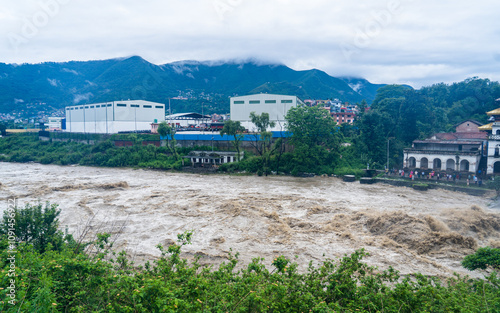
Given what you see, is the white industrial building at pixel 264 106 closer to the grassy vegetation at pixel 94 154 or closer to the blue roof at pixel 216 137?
the blue roof at pixel 216 137

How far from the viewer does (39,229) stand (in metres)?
9.30

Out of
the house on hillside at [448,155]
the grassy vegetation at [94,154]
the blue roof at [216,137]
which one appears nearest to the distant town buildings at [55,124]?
the grassy vegetation at [94,154]

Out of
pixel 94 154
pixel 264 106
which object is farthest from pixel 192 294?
pixel 264 106

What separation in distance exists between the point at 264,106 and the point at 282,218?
3245cm

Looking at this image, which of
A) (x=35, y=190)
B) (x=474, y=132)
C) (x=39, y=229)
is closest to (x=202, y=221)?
(x=39, y=229)

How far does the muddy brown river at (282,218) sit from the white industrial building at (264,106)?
2016 centimetres

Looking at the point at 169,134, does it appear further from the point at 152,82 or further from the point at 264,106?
the point at 152,82

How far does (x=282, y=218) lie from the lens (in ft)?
57.2

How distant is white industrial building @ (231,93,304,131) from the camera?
47.0m

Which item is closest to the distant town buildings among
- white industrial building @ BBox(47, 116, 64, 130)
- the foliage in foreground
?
white industrial building @ BBox(47, 116, 64, 130)

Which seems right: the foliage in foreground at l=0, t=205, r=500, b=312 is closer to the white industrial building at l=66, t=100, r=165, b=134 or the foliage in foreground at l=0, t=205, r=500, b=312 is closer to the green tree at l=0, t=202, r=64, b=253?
the green tree at l=0, t=202, r=64, b=253

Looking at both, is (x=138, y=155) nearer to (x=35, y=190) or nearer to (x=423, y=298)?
(x=35, y=190)

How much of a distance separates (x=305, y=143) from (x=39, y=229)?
2762 cm

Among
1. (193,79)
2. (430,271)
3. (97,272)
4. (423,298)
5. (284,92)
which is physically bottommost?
(430,271)
